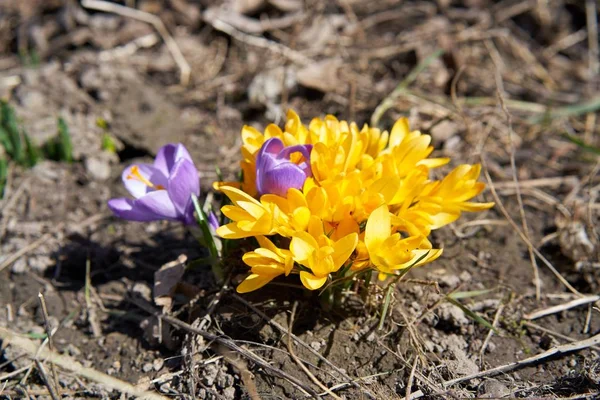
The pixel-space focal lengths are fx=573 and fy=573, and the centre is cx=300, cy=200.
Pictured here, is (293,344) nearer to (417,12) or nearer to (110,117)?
(110,117)

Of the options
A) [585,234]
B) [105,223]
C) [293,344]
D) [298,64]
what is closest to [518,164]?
[585,234]

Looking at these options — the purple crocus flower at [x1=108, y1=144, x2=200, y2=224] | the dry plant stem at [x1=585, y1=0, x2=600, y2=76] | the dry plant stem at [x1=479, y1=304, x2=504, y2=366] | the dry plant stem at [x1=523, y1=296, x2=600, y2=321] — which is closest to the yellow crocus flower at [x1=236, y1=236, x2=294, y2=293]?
the purple crocus flower at [x1=108, y1=144, x2=200, y2=224]

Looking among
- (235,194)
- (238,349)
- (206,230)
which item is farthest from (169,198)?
(238,349)

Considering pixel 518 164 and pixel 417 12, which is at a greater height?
pixel 417 12

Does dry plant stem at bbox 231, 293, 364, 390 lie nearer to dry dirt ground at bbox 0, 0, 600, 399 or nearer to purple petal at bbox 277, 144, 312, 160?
dry dirt ground at bbox 0, 0, 600, 399

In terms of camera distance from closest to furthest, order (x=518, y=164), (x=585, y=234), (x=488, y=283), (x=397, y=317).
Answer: (x=397, y=317) → (x=488, y=283) → (x=585, y=234) → (x=518, y=164)

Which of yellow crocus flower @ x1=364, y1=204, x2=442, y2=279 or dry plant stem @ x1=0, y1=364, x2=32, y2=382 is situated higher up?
yellow crocus flower @ x1=364, y1=204, x2=442, y2=279

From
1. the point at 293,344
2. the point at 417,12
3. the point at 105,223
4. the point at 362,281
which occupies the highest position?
the point at 417,12

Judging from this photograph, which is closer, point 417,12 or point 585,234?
point 585,234

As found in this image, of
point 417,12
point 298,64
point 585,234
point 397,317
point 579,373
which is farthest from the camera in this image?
point 417,12

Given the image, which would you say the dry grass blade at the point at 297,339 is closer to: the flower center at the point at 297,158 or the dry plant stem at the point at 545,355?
the dry plant stem at the point at 545,355
